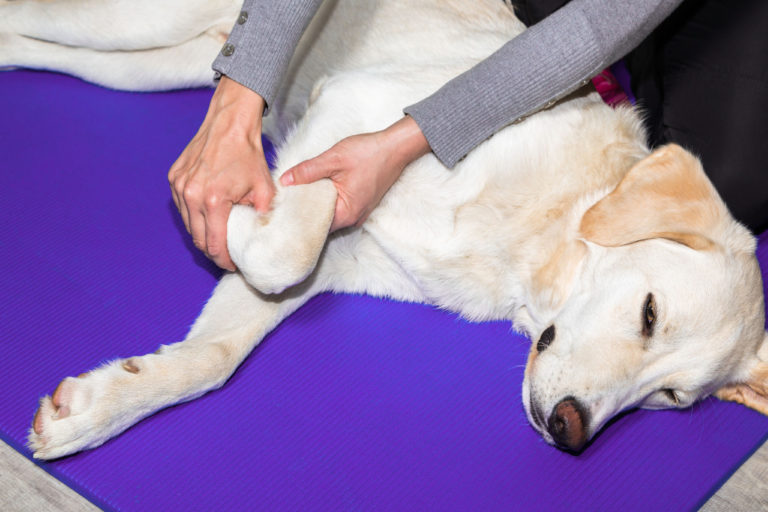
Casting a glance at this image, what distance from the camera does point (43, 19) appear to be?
9.11ft

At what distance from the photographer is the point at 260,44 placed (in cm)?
188

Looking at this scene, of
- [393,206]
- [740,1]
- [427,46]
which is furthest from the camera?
[740,1]

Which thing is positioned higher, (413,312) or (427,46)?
(427,46)

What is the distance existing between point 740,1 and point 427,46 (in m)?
1.15

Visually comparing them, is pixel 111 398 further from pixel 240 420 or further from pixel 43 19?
pixel 43 19

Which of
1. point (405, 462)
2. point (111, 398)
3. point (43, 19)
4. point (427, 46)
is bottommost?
point (405, 462)

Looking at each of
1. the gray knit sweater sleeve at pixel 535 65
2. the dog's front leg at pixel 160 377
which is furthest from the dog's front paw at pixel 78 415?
the gray knit sweater sleeve at pixel 535 65

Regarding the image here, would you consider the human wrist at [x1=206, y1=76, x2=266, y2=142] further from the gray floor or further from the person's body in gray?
the gray floor

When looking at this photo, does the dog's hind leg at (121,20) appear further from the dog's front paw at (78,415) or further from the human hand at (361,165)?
the dog's front paw at (78,415)

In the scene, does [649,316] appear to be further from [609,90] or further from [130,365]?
[130,365]

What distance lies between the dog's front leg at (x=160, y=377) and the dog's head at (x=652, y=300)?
2.73ft

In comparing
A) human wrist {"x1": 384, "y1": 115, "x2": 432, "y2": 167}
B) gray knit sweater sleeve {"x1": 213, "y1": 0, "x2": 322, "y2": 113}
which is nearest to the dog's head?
human wrist {"x1": 384, "y1": 115, "x2": 432, "y2": 167}

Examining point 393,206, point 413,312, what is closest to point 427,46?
point 393,206

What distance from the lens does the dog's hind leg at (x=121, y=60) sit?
9.37ft
